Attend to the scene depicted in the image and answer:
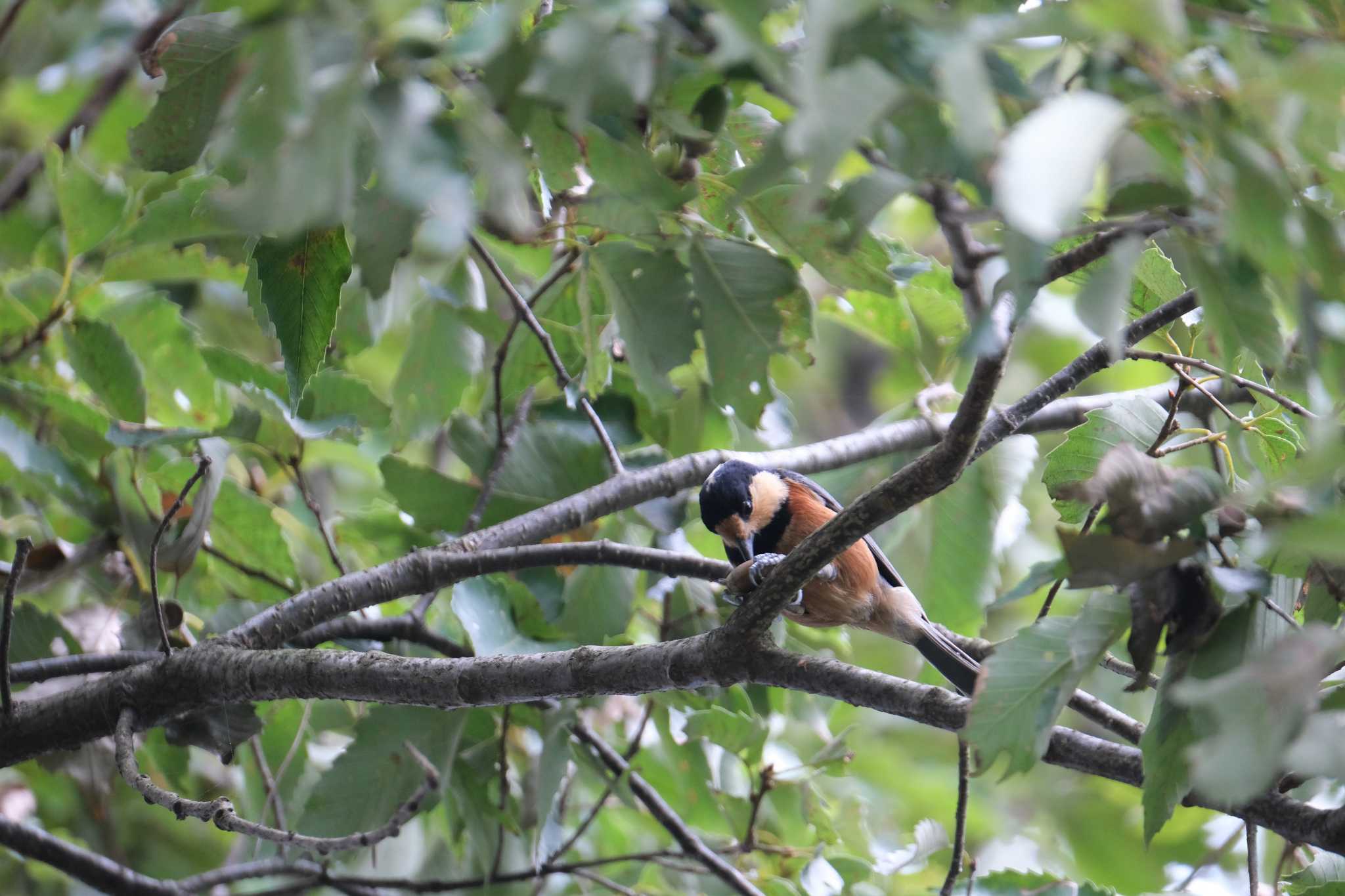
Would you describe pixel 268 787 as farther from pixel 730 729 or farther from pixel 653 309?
pixel 653 309

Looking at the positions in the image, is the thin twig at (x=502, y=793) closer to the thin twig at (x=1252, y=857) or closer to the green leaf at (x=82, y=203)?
the thin twig at (x=1252, y=857)

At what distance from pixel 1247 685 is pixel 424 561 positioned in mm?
1837

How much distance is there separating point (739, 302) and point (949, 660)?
164 cm

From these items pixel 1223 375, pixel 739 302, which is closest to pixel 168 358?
pixel 739 302

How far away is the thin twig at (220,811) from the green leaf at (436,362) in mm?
1151

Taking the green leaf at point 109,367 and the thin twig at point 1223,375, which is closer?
the thin twig at point 1223,375

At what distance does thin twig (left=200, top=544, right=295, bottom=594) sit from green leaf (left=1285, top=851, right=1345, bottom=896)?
2.63 m

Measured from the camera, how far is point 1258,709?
3.38ft

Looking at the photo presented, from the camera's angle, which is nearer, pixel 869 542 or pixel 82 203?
pixel 82 203

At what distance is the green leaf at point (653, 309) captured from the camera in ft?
6.70

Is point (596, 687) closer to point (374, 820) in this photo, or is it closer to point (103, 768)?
point (374, 820)

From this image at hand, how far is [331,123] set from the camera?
0.95 m

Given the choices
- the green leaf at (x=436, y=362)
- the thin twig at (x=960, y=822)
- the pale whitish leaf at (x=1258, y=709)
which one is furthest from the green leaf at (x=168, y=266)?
the pale whitish leaf at (x=1258, y=709)

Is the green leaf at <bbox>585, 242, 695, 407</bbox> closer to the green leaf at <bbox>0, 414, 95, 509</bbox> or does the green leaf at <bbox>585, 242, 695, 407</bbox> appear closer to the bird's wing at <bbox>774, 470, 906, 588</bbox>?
the bird's wing at <bbox>774, 470, 906, 588</bbox>
